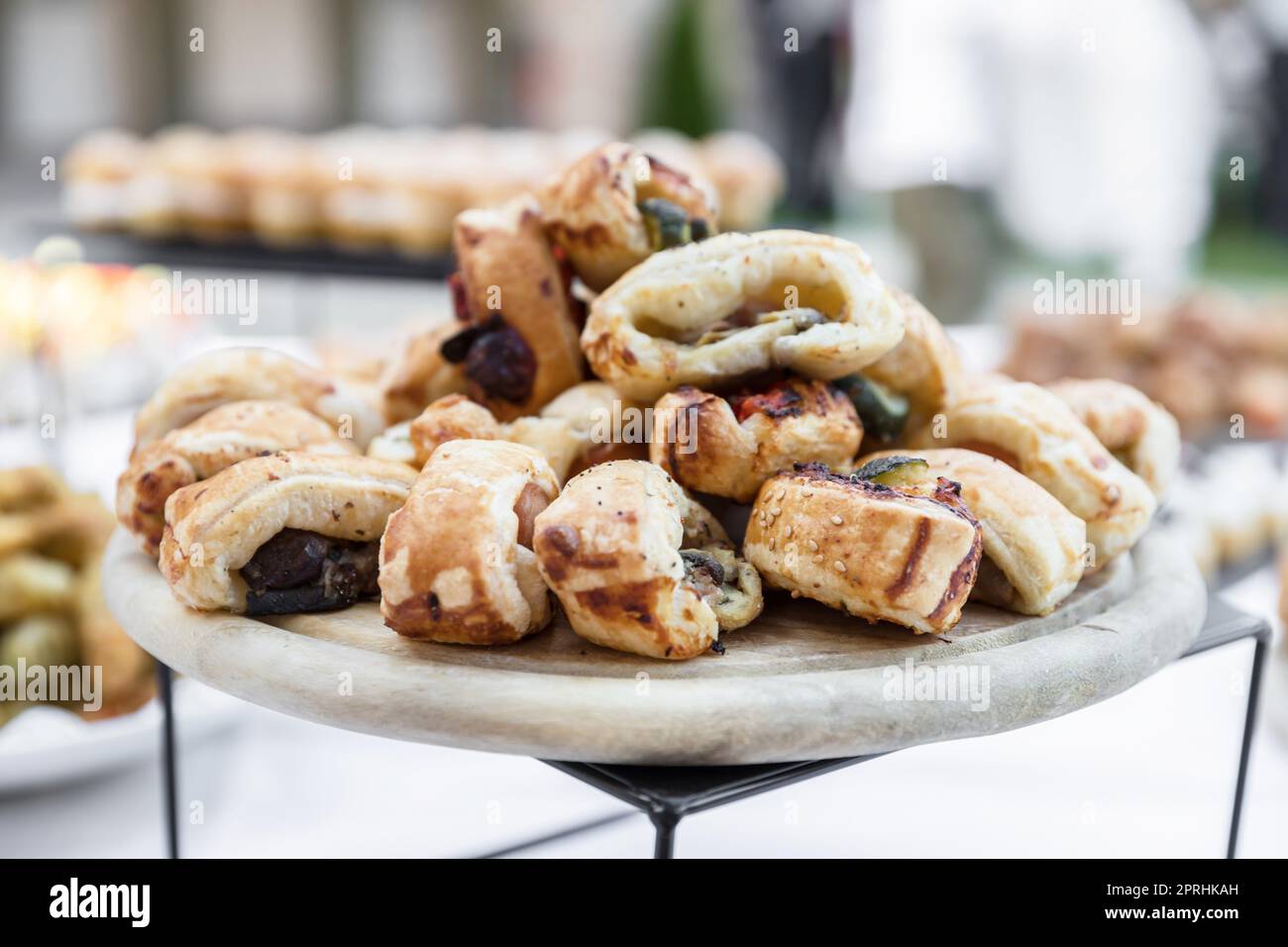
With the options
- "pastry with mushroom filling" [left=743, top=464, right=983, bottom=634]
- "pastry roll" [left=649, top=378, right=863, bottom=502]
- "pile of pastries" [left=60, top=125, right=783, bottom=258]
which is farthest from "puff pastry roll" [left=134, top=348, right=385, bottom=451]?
"pile of pastries" [left=60, top=125, right=783, bottom=258]

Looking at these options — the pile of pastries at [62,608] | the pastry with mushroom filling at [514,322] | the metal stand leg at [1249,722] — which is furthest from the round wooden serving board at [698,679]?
the pile of pastries at [62,608]

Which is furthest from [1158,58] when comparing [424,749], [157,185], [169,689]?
[169,689]

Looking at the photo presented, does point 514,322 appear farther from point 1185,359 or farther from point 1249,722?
point 1185,359

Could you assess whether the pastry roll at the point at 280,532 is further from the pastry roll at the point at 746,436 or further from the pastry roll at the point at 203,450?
the pastry roll at the point at 746,436

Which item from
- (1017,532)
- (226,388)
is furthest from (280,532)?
(1017,532)

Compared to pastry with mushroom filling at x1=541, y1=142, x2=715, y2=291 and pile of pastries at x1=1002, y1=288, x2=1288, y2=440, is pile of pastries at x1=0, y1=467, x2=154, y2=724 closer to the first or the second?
pastry with mushroom filling at x1=541, y1=142, x2=715, y2=291
